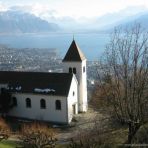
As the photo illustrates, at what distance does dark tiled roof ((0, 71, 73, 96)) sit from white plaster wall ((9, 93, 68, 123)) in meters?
0.67

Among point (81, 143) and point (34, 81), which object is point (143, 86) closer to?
point (81, 143)

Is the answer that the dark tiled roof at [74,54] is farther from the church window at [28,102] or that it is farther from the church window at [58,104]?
the church window at [28,102]

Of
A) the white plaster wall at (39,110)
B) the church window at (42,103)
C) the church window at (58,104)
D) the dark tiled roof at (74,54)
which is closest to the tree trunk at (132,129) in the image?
the white plaster wall at (39,110)

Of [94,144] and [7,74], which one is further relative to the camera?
[7,74]

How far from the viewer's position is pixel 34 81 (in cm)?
5131

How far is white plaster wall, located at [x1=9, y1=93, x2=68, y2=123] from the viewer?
48.7 metres

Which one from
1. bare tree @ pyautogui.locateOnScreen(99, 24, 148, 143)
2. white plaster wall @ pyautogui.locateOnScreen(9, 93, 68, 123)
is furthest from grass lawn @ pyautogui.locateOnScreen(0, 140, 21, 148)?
white plaster wall @ pyautogui.locateOnScreen(9, 93, 68, 123)

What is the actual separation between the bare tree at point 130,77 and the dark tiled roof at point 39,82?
761 inches

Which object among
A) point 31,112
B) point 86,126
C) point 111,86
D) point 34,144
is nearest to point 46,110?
point 31,112

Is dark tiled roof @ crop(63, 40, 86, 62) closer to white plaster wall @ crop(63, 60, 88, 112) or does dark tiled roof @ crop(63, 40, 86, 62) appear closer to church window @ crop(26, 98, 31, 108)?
white plaster wall @ crop(63, 60, 88, 112)

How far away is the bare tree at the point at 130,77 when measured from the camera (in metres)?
27.6

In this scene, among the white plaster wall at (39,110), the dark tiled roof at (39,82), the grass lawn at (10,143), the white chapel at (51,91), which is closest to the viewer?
the grass lawn at (10,143)

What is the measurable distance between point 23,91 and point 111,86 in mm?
23093

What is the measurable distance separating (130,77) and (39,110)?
23.8 meters
